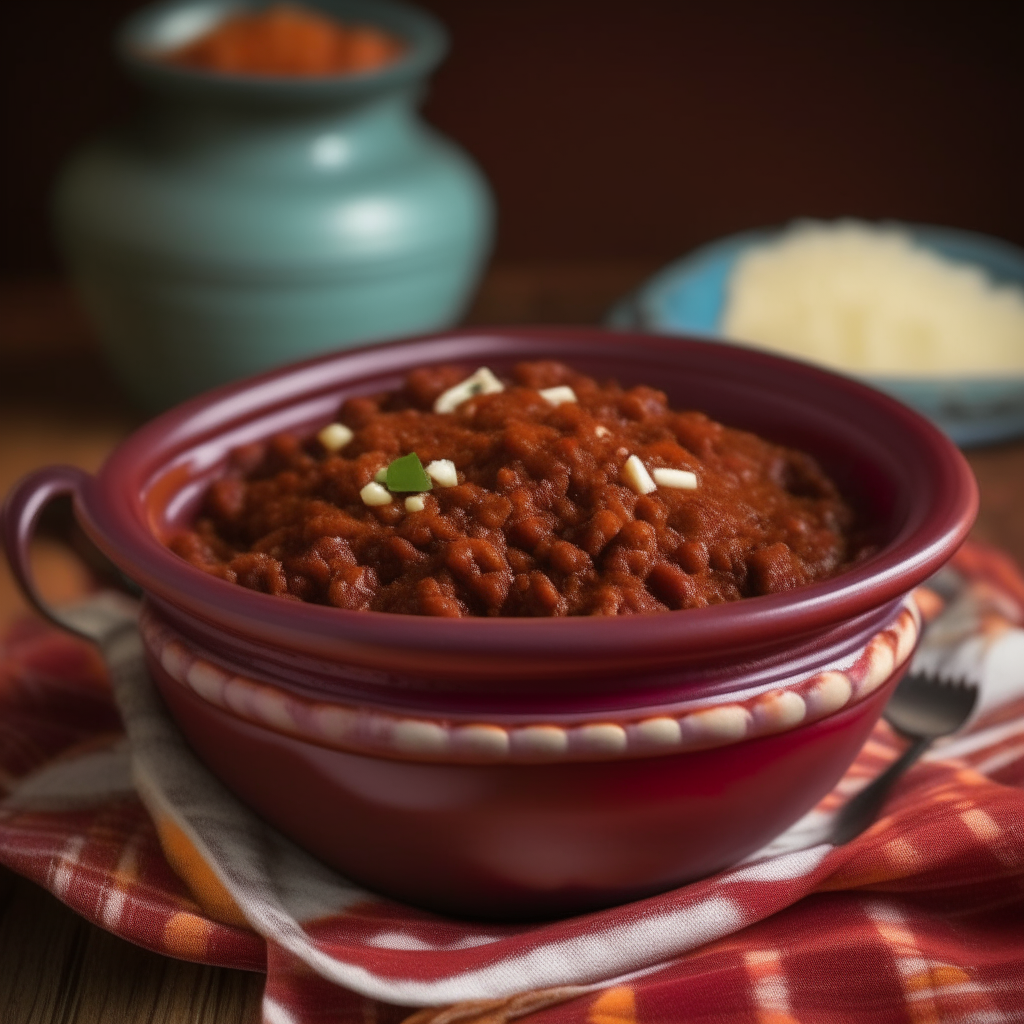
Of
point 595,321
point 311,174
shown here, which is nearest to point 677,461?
point 311,174

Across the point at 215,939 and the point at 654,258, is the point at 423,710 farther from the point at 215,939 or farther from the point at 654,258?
the point at 654,258

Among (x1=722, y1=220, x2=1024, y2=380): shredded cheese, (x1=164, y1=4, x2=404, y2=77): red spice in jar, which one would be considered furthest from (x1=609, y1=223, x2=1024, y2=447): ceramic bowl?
(x1=164, y1=4, x2=404, y2=77): red spice in jar

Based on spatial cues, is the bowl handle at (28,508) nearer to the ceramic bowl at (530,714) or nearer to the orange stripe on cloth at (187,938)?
the ceramic bowl at (530,714)

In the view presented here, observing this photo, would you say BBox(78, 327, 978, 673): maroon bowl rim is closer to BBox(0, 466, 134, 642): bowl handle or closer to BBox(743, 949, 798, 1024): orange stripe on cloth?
BBox(0, 466, 134, 642): bowl handle

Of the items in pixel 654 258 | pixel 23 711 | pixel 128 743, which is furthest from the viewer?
pixel 654 258

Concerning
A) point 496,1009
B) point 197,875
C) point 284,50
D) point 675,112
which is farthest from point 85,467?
point 496,1009

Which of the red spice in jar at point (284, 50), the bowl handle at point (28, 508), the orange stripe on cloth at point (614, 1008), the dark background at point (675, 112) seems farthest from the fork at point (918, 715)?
the dark background at point (675, 112)

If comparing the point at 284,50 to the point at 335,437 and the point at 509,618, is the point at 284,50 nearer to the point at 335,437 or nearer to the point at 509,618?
the point at 335,437
